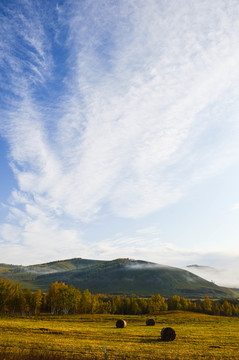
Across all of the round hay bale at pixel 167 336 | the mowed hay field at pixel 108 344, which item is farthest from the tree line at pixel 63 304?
the round hay bale at pixel 167 336

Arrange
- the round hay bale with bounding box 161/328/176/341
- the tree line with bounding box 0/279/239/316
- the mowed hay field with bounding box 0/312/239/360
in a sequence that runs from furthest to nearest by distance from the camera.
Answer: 1. the tree line with bounding box 0/279/239/316
2. the round hay bale with bounding box 161/328/176/341
3. the mowed hay field with bounding box 0/312/239/360

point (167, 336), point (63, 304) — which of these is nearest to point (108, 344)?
point (167, 336)

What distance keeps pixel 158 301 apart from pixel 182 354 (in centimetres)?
12259

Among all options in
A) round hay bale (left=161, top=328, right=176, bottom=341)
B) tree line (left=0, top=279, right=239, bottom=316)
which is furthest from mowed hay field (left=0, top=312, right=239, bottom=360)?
tree line (left=0, top=279, right=239, bottom=316)

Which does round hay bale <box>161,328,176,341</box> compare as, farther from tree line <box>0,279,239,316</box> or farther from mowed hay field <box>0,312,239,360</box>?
tree line <box>0,279,239,316</box>

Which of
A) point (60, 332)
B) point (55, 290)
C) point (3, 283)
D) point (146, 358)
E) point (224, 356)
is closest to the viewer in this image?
point (146, 358)

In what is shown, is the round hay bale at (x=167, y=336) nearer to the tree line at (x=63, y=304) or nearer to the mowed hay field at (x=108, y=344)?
the mowed hay field at (x=108, y=344)

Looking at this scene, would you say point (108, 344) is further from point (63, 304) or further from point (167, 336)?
point (63, 304)

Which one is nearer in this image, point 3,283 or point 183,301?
point 3,283

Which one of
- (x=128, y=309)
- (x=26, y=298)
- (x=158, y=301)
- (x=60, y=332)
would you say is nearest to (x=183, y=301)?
(x=158, y=301)

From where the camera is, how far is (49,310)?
379ft

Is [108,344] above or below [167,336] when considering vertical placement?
below

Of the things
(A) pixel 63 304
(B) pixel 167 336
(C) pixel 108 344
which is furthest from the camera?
(A) pixel 63 304

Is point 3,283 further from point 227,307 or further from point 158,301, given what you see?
point 227,307
